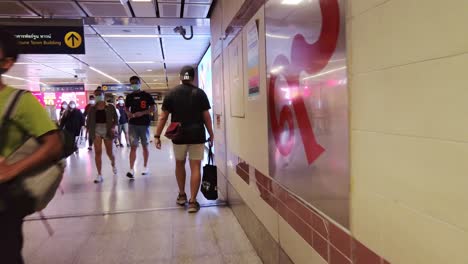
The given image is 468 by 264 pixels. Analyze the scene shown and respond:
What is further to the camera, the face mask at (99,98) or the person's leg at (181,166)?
the face mask at (99,98)

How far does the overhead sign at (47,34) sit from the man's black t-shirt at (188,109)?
2070 millimetres

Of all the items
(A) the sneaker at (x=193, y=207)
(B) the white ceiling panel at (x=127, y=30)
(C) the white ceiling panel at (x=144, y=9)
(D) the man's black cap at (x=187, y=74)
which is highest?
(B) the white ceiling panel at (x=127, y=30)

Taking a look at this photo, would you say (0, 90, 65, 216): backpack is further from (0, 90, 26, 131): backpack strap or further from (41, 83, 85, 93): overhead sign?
(41, 83, 85, 93): overhead sign

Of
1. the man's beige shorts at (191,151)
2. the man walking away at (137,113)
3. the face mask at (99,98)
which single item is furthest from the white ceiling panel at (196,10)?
the man's beige shorts at (191,151)

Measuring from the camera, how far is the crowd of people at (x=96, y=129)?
1.26 m

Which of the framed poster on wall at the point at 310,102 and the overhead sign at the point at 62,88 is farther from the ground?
the overhead sign at the point at 62,88

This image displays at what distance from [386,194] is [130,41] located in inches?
264

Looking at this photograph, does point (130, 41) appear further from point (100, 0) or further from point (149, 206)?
point (149, 206)

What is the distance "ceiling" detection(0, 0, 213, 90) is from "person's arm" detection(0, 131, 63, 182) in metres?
3.43

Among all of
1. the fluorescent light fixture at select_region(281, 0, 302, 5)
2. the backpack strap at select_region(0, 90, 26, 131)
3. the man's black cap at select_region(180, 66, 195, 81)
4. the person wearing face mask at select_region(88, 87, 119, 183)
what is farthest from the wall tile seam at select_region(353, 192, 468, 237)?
the person wearing face mask at select_region(88, 87, 119, 183)

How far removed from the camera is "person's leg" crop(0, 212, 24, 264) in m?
1.23

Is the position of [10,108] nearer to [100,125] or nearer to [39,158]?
[39,158]

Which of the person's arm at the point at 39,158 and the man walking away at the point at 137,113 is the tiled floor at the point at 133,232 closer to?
the man walking away at the point at 137,113

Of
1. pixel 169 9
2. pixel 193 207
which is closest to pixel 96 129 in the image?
pixel 169 9
